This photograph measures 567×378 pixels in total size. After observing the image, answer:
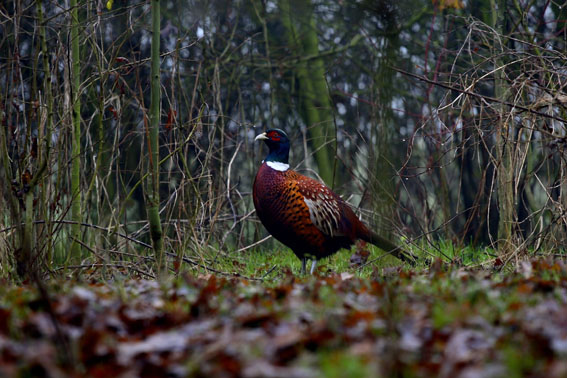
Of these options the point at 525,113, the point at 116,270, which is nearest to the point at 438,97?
the point at 525,113

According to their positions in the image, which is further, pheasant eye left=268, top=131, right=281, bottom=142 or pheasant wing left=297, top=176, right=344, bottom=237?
pheasant eye left=268, top=131, right=281, bottom=142

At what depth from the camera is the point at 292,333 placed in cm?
245

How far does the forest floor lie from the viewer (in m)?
2.14

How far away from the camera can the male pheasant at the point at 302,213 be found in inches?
254

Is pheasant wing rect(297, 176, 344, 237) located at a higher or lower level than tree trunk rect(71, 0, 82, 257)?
lower

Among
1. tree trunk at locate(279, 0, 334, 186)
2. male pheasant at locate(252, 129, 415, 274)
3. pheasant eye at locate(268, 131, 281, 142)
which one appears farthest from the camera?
tree trunk at locate(279, 0, 334, 186)

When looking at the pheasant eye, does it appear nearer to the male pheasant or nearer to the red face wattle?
the red face wattle

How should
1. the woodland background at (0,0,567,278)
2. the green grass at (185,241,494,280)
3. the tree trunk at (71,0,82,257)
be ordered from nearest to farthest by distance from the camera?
1. the woodland background at (0,0,567,278)
2. the tree trunk at (71,0,82,257)
3. the green grass at (185,241,494,280)

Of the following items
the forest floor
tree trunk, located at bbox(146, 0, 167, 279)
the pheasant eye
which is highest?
tree trunk, located at bbox(146, 0, 167, 279)

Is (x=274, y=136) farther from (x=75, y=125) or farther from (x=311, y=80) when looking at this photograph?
(x=311, y=80)

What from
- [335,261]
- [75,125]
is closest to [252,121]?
[335,261]

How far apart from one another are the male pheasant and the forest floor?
115 inches

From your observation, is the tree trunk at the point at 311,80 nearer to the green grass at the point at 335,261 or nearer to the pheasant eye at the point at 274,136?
the green grass at the point at 335,261

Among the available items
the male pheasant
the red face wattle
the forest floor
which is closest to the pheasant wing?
the male pheasant
